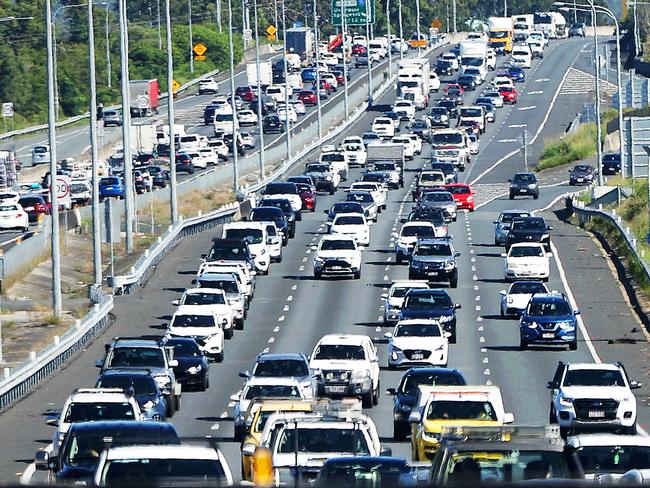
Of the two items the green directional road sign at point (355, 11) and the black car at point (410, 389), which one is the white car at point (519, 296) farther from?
the green directional road sign at point (355, 11)

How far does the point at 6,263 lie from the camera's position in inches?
2616

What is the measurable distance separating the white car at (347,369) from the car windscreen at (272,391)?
493 cm

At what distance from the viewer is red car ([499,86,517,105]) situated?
146 meters

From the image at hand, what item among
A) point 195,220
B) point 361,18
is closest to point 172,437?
point 195,220

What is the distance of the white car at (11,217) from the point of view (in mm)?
82062

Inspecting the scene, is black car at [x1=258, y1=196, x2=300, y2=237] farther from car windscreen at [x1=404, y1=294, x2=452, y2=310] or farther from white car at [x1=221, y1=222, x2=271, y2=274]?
car windscreen at [x1=404, y1=294, x2=452, y2=310]

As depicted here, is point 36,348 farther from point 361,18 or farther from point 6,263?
point 361,18

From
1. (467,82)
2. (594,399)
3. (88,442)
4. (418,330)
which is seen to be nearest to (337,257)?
(418,330)

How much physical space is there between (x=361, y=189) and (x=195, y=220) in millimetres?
9955

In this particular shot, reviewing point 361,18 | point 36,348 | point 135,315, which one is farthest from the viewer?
point 361,18

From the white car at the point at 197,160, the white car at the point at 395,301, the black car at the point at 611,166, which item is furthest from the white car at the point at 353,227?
the white car at the point at 197,160

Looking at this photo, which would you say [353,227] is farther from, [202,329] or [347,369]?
[347,369]

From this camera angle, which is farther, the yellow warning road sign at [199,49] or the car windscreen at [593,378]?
the yellow warning road sign at [199,49]

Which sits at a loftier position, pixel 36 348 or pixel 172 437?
pixel 172 437
